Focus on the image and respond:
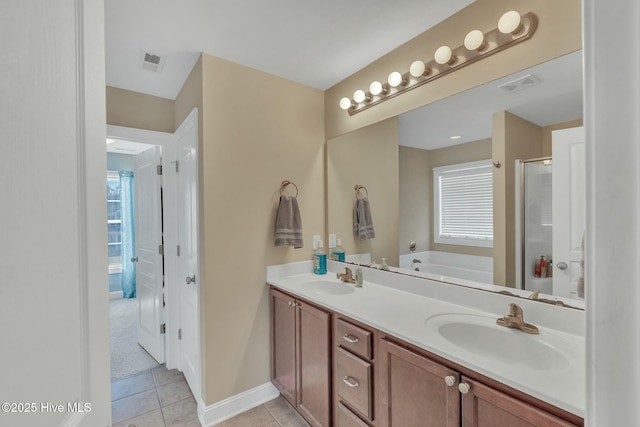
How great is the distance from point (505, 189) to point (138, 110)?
2.84m

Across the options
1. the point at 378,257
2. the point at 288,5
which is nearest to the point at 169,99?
the point at 288,5

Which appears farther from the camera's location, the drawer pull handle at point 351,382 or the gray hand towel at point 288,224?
the gray hand towel at point 288,224

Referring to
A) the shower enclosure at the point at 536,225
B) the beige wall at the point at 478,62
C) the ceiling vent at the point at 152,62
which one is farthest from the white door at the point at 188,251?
the shower enclosure at the point at 536,225

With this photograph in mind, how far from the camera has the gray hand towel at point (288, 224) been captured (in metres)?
2.17

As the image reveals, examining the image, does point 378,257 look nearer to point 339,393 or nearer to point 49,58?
point 339,393

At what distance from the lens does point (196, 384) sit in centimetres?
210

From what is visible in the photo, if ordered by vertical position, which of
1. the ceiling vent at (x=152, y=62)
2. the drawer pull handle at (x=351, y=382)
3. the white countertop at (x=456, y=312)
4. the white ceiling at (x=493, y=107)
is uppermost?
the ceiling vent at (x=152, y=62)

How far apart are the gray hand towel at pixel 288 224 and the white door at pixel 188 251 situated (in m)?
0.60

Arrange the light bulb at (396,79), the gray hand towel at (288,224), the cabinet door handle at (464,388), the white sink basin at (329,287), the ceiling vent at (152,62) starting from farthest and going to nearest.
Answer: the gray hand towel at (288,224), the white sink basin at (329,287), the ceiling vent at (152,62), the light bulb at (396,79), the cabinet door handle at (464,388)

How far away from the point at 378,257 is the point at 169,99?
2.37 m

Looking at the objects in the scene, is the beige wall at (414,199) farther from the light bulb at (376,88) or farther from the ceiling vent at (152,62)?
the ceiling vent at (152,62)

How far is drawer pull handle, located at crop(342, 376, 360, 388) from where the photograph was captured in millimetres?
1422

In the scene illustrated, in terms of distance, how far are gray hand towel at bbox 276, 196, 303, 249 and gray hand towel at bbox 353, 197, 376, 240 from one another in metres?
0.46

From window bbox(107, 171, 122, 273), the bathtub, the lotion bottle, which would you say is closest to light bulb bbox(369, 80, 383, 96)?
the bathtub
